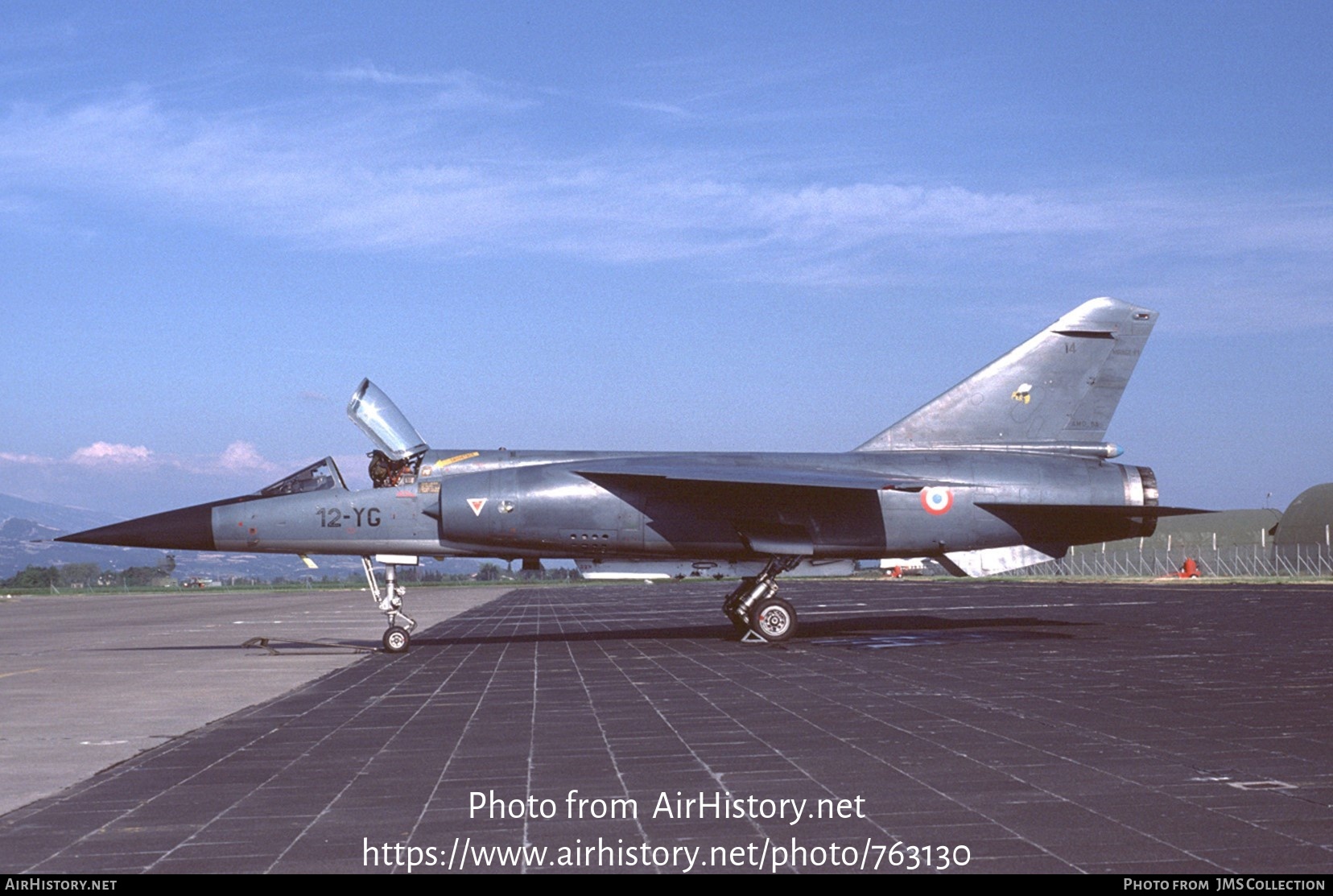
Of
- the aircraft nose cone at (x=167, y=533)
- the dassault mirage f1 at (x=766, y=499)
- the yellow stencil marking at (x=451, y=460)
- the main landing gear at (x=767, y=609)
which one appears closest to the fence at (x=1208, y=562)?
the dassault mirage f1 at (x=766, y=499)

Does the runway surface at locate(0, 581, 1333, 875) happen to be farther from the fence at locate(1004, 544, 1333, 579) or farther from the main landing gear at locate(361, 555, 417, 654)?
the fence at locate(1004, 544, 1333, 579)

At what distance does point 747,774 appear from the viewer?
810 centimetres

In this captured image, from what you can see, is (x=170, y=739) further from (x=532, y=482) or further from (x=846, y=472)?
(x=846, y=472)

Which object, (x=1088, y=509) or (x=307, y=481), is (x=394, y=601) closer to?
(x=307, y=481)

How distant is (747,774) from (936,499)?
41.7 ft

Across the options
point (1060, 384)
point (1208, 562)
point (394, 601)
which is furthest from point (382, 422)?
point (1208, 562)

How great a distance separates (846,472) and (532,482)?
4.90 meters

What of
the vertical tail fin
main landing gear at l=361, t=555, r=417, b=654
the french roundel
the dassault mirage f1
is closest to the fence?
the vertical tail fin

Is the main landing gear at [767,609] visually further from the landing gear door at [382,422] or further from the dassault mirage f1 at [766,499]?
the landing gear door at [382,422]

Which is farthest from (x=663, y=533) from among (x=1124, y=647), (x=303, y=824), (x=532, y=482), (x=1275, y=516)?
(x=1275, y=516)

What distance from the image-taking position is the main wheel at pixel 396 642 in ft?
65.2

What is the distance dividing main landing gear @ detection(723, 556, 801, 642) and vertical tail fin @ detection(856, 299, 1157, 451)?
3238 mm

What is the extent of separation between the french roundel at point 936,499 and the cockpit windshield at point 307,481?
903 centimetres

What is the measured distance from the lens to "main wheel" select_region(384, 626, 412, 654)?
19859mm
